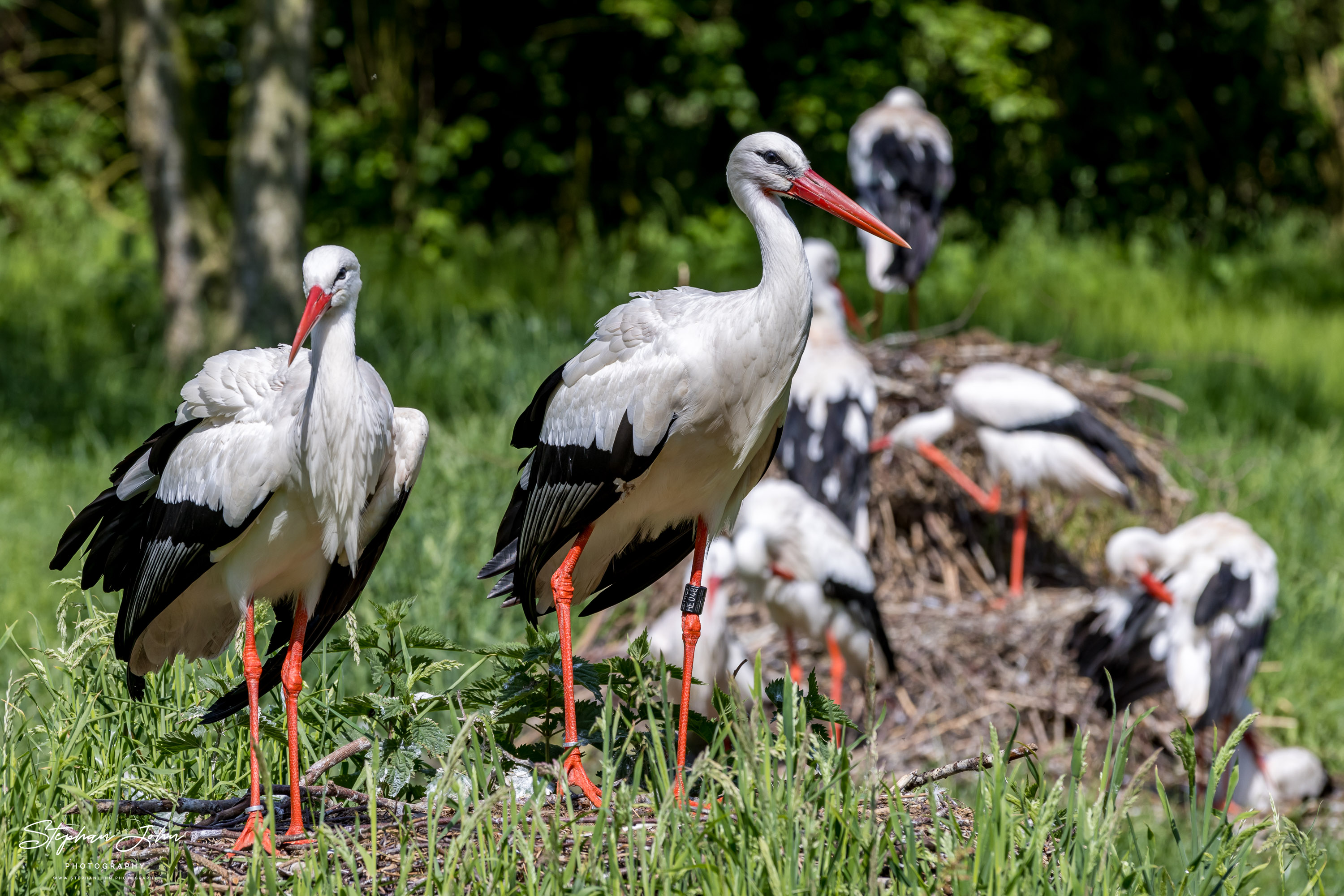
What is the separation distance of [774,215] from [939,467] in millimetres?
3895

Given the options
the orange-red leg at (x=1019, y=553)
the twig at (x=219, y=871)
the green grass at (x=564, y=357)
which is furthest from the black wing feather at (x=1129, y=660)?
the twig at (x=219, y=871)

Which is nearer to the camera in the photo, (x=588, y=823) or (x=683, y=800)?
(x=683, y=800)

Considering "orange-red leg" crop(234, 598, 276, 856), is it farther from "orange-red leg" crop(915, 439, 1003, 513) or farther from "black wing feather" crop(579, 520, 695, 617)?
"orange-red leg" crop(915, 439, 1003, 513)

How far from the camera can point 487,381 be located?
26.2 feet

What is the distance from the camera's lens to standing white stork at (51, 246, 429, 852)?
2.71 metres

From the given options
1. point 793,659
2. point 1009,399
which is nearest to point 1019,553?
point 1009,399

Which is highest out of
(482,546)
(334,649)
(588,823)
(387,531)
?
(387,531)

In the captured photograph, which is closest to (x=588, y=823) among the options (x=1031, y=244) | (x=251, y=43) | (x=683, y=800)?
(x=683, y=800)

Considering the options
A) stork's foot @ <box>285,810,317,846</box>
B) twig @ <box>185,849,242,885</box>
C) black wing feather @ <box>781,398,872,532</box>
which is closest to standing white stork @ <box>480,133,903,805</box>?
stork's foot @ <box>285,810,317,846</box>

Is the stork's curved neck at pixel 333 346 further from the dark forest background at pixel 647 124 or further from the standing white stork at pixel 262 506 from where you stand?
the dark forest background at pixel 647 124

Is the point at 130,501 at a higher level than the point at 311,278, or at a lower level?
lower

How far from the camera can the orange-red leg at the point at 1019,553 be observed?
6254mm

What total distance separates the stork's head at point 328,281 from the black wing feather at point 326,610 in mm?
444

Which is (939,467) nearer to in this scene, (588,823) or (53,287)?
(588,823)
